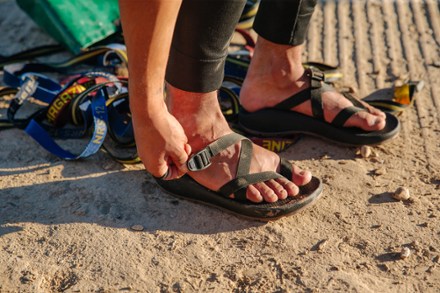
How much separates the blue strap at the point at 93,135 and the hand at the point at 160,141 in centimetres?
66

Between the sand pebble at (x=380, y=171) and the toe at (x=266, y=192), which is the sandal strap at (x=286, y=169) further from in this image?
the sand pebble at (x=380, y=171)

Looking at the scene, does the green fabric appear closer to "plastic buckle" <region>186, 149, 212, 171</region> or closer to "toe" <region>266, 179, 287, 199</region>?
"plastic buckle" <region>186, 149, 212, 171</region>

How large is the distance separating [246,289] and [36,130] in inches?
49.4

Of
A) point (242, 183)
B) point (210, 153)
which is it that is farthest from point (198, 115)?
point (242, 183)

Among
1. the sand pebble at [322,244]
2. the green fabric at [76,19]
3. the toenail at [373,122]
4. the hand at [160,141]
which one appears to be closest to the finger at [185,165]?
the hand at [160,141]

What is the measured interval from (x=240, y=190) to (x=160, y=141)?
0.51 metres

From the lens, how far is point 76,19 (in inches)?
134

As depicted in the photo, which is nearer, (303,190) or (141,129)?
(141,129)

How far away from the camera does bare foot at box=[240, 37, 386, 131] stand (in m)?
2.65

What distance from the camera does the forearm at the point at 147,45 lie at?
1620mm

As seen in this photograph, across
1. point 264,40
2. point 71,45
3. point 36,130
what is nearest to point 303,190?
point 264,40

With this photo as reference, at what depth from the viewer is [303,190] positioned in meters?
2.35

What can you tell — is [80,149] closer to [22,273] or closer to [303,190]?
[22,273]

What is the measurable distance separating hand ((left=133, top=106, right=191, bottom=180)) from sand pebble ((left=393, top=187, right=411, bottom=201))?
2.98 ft
